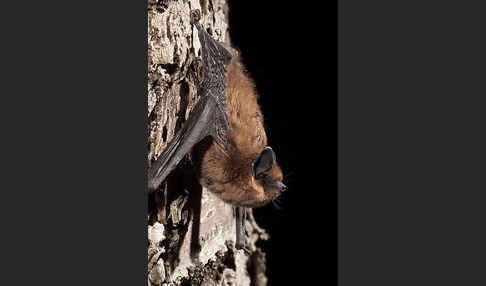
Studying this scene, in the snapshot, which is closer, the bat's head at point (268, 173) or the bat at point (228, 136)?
the bat at point (228, 136)

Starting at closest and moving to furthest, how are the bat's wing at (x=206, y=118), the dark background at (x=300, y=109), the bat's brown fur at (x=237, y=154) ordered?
the bat's wing at (x=206, y=118) → the bat's brown fur at (x=237, y=154) → the dark background at (x=300, y=109)

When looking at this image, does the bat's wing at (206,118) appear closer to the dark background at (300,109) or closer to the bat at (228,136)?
the bat at (228,136)

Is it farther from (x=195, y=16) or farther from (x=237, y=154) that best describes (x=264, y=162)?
(x=195, y=16)

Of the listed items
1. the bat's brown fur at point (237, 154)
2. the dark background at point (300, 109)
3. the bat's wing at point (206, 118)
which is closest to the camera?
the bat's wing at point (206, 118)

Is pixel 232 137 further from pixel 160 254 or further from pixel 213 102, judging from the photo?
pixel 160 254

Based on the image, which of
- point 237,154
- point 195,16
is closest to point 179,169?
point 237,154

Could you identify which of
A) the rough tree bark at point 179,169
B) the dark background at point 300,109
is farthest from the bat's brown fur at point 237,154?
the dark background at point 300,109
